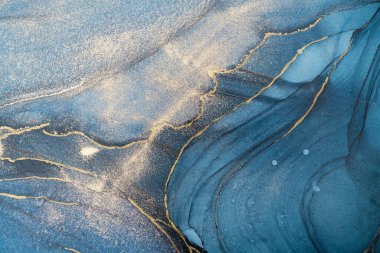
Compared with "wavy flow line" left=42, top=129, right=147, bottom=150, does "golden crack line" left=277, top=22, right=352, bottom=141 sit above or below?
above

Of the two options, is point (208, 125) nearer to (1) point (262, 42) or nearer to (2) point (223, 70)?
(2) point (223, 70)

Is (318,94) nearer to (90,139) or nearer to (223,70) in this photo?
(223,70)

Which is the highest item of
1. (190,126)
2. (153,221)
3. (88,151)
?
(190,126)

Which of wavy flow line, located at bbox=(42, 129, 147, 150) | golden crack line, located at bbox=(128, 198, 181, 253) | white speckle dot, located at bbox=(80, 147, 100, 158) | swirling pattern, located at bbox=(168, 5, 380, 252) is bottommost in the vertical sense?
golden crack line, located at bbox=(128, 198, 181, 253)

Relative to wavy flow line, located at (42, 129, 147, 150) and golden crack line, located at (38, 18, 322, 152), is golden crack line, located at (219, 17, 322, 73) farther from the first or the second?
wavy flow line, located at (42, 129, 147, 150)

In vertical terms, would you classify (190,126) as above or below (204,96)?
below

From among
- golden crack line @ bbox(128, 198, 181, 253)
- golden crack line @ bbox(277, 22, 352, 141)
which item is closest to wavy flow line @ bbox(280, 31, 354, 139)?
golden crack line @ bbox(277, 22, 352, 141)

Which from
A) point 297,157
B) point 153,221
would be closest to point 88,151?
point 153,221
